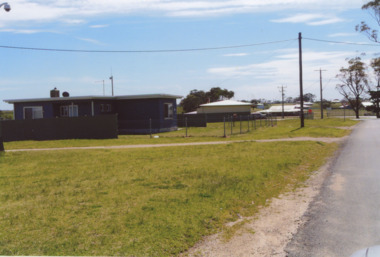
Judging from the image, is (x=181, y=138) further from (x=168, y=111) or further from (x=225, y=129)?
(x=168, y=111)

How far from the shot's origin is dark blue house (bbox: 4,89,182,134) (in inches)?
1238

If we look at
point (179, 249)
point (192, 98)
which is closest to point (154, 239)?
point (179, 249)

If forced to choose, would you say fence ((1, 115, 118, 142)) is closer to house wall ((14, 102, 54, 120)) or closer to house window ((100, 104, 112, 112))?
house wall ((14, 102, 54, 120))

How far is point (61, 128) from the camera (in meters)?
26.4

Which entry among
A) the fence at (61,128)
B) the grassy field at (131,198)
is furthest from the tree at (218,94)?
the grassy field at (131,198)

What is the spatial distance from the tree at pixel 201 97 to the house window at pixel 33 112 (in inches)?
2473

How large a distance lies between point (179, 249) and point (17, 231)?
2.57 meters

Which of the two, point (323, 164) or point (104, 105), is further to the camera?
point (104, 105)

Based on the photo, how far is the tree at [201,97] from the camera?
95.8 metres

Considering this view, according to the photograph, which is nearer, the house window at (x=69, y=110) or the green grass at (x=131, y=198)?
the green grass at (x=131, y=198)

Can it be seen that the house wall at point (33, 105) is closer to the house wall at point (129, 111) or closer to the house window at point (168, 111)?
the house wall at point (129, 111)

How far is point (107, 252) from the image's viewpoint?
4.73 metres

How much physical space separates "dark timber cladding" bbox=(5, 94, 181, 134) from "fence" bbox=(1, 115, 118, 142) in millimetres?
5153

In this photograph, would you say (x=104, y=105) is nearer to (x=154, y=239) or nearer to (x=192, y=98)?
(x=154, y=239)
